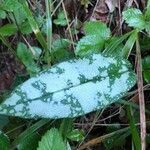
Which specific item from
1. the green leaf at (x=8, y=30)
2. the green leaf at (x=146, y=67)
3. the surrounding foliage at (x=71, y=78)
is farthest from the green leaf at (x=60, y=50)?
the green leaf at (x=146, y=67)

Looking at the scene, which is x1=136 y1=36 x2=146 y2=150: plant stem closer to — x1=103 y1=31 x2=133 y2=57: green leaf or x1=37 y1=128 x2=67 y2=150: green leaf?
x1=103 y1=31 x2=133 y2=57: green leaf

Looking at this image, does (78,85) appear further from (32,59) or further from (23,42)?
(23,42)

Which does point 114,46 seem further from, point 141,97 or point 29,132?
point 29,132

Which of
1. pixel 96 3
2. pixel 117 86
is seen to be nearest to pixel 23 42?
A: pixel 96 3

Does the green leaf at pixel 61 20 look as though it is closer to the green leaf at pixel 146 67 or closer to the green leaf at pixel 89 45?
the green leaf at pixel 89 45

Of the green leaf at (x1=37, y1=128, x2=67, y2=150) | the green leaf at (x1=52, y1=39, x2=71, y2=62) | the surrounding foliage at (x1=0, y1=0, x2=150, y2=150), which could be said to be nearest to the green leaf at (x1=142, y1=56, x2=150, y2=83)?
the surrounding foliage at (x1=0, y1=0, x2=150, y2=150)

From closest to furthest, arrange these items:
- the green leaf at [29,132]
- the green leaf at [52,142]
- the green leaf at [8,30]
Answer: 1. the green leaf at [52,142]
2. the green leaf at [29,132]
3. the green leaf at [8,30]
